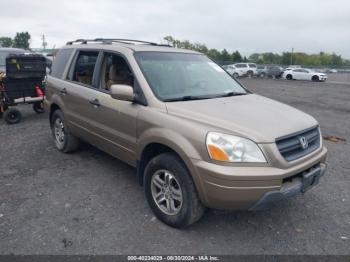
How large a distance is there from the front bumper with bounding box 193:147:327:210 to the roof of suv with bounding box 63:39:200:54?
1984mm

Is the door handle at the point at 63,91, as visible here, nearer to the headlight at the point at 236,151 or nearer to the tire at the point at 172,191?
the tire at the point at 172,191

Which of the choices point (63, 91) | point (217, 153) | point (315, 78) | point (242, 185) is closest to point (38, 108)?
point (63, 91)

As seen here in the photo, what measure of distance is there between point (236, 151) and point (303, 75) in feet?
111

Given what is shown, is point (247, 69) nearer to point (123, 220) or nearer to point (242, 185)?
point (123, 220)

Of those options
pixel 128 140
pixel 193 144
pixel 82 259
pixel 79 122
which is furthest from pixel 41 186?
pixel 193 144

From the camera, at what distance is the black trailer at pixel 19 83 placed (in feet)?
26.1

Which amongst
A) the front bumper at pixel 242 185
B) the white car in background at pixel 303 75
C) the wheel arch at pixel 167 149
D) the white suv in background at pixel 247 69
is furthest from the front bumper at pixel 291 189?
the white suv in background at pixel 247 69

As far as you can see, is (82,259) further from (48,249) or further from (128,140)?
(128,140)

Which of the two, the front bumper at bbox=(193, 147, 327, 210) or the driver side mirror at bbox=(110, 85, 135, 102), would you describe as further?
the driver side mirror at bbox=(110, 85, 135, 102)

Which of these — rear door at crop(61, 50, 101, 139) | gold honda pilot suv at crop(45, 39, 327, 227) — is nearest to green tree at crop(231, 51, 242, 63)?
rear door at crop(61, 50, 101, 139)

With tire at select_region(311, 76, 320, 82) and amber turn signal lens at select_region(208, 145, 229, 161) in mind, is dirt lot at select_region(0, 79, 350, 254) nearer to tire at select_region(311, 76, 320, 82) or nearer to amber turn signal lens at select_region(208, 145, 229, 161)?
amber turn signal lens at select_region(208, 145, 229, 161)

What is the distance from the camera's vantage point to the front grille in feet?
9.28

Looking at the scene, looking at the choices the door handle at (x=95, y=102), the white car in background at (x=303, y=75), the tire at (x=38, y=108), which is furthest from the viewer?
the white car in background at (x=303, y=75)

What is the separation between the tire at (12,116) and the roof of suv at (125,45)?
141 inches
